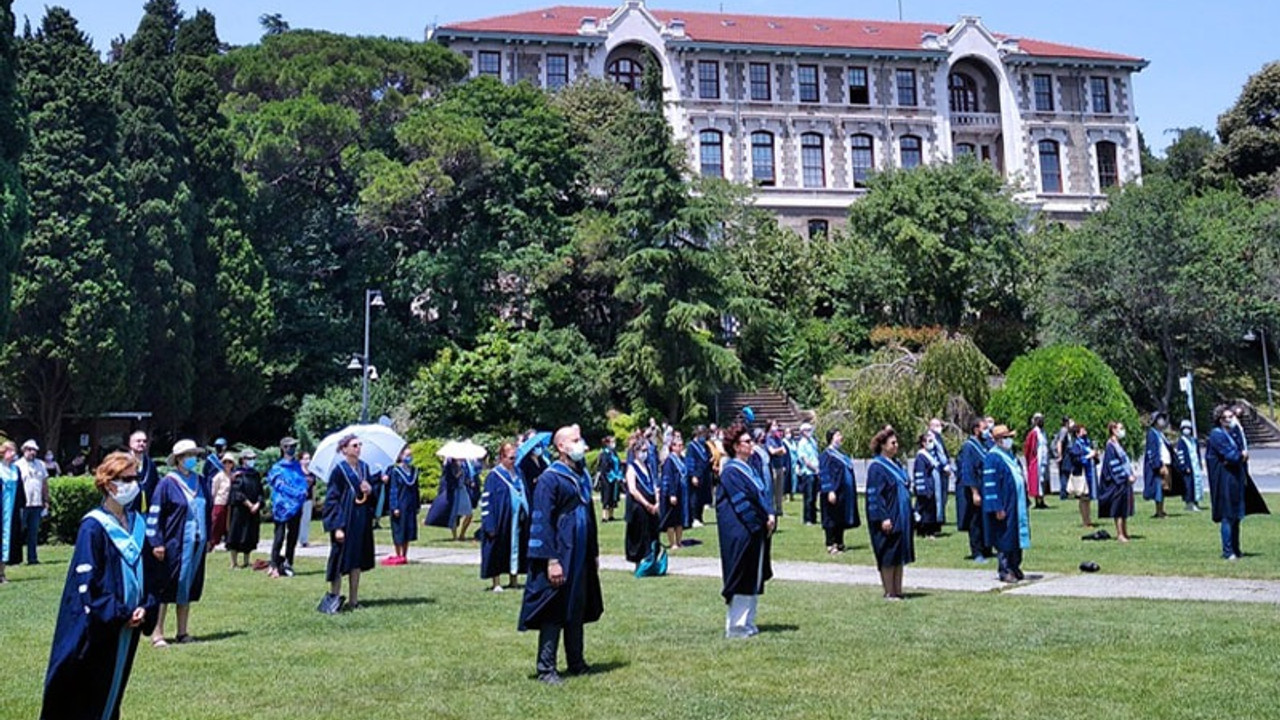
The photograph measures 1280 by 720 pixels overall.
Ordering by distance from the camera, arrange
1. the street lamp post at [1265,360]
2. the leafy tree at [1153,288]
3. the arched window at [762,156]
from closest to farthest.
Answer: the leafy tree at [1153,288], the street lamp post at [1265,360], the arched window at [762,156]

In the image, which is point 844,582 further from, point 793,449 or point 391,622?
point 793,449

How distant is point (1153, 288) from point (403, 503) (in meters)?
39.3

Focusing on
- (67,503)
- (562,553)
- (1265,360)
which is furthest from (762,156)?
(562,553)

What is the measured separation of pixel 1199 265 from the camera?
45562 millimetres

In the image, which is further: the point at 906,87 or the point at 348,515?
the point at 906,87

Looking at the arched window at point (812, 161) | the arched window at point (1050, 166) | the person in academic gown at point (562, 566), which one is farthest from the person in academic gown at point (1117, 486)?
the arched window at point (1050, 166)

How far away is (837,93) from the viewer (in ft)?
204

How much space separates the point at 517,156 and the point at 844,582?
115ft

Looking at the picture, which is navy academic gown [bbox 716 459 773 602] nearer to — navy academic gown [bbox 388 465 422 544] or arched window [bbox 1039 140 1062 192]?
navy academic gown [bbox 388 465 422 544]

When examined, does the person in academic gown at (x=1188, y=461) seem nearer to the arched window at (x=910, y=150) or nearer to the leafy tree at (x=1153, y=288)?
the leafy tree at (x=1153, y=288)

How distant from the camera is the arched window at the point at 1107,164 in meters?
64.6

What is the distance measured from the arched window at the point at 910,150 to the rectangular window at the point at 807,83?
5.74 m

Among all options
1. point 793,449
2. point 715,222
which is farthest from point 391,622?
point 715,222

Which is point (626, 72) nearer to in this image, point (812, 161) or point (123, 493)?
point (812, 161)
